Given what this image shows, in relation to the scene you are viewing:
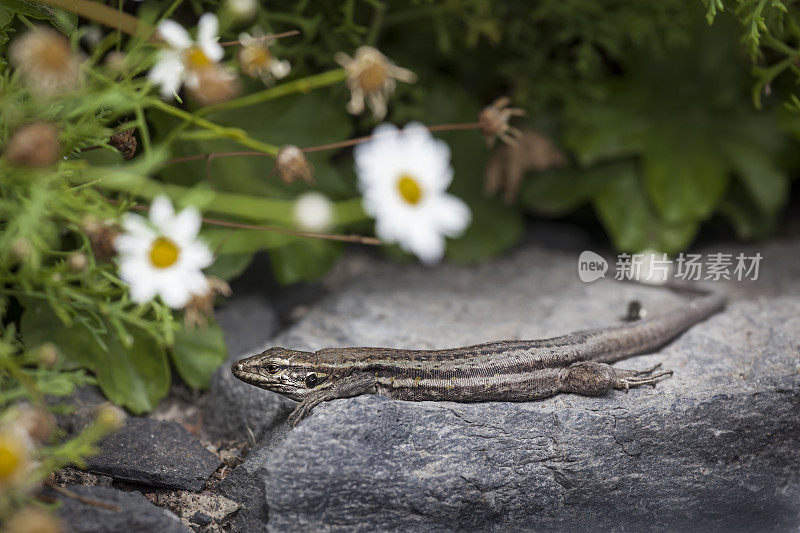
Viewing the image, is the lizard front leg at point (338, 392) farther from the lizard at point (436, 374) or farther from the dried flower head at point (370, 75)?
the dried flower head at point (370, 75)

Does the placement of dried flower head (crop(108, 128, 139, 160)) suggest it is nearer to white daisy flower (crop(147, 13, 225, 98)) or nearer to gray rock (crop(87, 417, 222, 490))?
white daisy flower (crop(147, 13, 225, 98))

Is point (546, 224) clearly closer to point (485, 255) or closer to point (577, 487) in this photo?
point (485, 255)

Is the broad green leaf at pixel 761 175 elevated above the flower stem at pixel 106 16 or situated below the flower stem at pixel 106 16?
above

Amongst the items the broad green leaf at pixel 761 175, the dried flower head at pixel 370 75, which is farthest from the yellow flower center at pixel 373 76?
the broad green leaf at pixel 761 175

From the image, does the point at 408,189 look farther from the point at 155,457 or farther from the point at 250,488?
the point at 155,457

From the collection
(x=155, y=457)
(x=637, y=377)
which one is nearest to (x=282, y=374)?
(x=155, y=457)

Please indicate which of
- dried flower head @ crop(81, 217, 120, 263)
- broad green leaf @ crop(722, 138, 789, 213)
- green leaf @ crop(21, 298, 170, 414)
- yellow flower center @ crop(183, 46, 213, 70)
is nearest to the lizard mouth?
green leaf @ crop(21, 298, 170, 414)

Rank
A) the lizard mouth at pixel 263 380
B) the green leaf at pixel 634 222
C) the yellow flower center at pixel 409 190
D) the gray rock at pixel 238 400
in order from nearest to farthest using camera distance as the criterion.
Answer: the yellow flower center at pixel 409 190 < the lizard mouth at pixel 263 380 < the gray rock at pixel 238 400 < the green leaf at pixel 634 222
